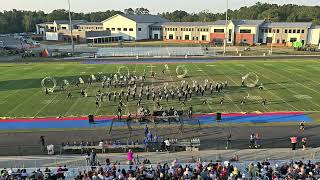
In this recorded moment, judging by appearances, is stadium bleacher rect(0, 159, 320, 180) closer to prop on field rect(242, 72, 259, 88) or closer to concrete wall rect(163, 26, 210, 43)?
prop on field rect(242, 72, 259, 88)

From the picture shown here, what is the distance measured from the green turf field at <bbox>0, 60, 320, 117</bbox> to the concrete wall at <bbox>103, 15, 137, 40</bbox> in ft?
159

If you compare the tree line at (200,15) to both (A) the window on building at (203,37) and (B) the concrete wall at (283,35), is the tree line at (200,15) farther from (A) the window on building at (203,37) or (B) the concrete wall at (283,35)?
(A) the window on building at (203,37)

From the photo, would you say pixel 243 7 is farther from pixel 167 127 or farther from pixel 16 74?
pixel 167 127

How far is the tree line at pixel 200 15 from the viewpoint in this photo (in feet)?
391

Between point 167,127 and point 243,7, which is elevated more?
point 243,7

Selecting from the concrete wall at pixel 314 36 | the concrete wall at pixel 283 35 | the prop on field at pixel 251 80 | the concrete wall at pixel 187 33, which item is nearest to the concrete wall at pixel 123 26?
the concrete wall at pixel 187 33

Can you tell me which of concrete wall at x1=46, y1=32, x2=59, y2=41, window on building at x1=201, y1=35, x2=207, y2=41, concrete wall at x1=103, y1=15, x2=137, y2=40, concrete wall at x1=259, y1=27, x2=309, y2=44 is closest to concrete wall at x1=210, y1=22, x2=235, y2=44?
window on building at x1=201, y1=35, x2=207, y2=41

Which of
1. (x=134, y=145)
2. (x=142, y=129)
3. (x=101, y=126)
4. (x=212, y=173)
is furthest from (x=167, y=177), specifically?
(x=101, y=126)

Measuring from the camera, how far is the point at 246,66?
54.5m

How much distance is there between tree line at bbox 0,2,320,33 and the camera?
119 m

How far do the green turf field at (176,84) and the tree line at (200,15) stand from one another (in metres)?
66.1

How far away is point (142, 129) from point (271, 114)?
36.2 ft

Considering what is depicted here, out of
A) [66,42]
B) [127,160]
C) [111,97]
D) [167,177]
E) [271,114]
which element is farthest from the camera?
[66,42]

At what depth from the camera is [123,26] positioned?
106 meters
